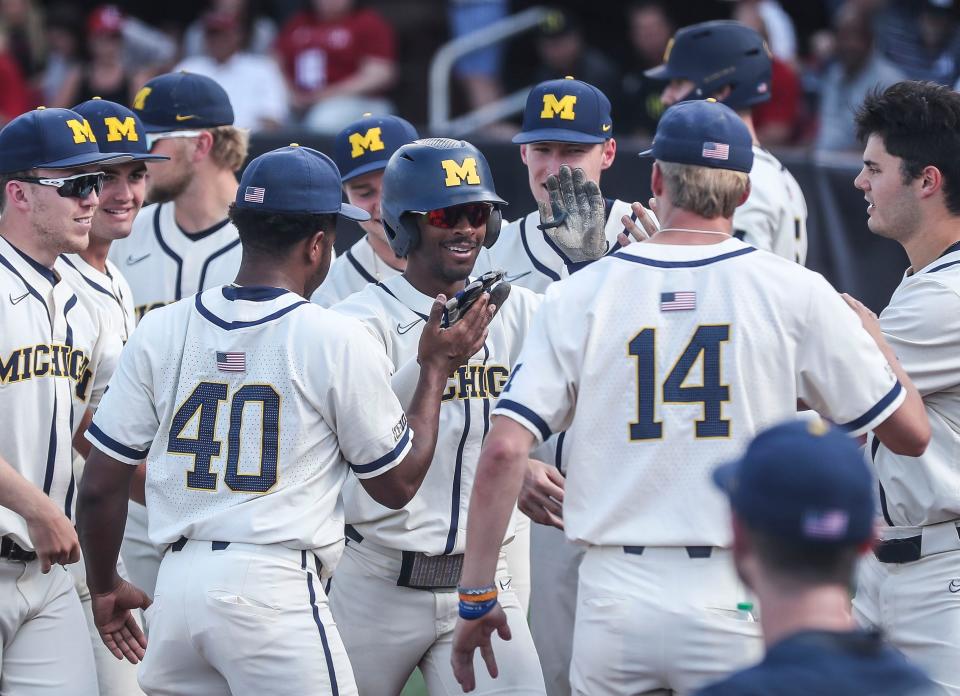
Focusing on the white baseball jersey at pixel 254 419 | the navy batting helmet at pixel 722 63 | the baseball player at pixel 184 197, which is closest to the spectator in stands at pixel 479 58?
the navy batting helmet at pixel 722 63

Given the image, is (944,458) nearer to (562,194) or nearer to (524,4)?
(562,194)

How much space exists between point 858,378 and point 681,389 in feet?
1.56

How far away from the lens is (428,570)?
177 inches

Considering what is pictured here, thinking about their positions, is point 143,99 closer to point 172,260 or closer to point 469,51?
point 172,260

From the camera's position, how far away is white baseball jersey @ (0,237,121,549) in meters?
4.53

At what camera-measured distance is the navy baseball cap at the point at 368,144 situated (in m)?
5.93

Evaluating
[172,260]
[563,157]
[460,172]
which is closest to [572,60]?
[563,157]

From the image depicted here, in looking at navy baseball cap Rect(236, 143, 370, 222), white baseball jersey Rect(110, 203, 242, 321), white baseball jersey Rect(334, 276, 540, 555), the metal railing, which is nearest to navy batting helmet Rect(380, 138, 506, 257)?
white baseball jersey Rect(334, 276, 540, 555)

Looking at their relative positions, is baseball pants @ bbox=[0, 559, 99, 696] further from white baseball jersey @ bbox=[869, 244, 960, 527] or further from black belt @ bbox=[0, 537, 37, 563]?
white baseball jersey @ bbox=[869, 244, 960, 527]

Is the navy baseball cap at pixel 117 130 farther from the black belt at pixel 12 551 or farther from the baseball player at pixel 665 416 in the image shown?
the baseball player at pixel 665 416

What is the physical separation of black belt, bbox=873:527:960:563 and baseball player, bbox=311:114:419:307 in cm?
227

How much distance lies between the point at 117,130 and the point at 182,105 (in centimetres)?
78

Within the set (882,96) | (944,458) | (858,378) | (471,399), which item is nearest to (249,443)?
(471,399)

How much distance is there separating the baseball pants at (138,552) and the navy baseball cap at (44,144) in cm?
155
